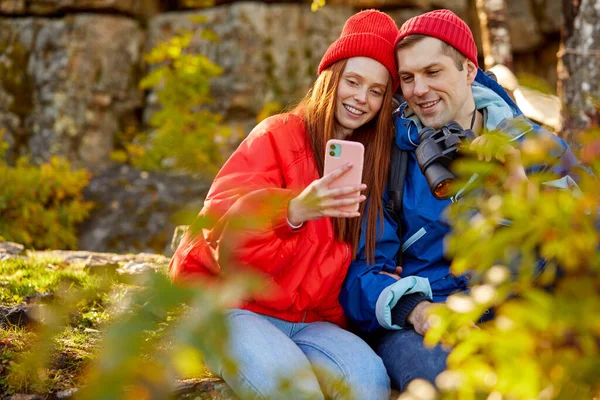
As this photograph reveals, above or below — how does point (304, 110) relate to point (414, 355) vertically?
above

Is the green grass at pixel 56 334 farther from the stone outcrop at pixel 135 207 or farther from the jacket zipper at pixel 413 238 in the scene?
the stone outcrop at pixel 135 207

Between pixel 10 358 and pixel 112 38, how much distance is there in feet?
23.5

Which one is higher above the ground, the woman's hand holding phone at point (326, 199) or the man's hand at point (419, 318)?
the woman's hand holding phone at point (326, 199)

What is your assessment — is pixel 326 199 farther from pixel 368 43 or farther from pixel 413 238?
pixel 368 43

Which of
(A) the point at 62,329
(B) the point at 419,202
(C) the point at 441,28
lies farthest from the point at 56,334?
(C) the point at 441,28

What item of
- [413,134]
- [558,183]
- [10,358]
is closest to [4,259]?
[10,358]

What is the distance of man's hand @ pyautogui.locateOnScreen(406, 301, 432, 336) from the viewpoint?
2.48 m

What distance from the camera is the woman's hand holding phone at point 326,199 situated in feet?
7.28

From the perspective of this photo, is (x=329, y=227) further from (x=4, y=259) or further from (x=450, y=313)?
(x=4, y=259)

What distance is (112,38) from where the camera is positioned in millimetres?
9109

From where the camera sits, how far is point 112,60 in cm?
913

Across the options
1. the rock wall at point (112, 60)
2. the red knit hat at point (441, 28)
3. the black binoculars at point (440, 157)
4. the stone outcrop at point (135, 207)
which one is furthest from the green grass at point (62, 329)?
the rock wall at point (112, 60)

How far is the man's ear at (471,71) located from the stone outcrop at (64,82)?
664 cm

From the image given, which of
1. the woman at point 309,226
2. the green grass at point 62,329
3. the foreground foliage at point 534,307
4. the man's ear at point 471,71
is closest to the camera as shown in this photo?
the foreground foliage at point 534,307
